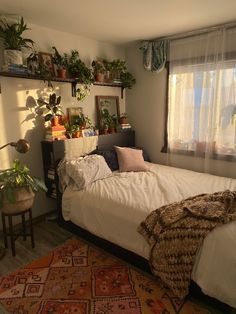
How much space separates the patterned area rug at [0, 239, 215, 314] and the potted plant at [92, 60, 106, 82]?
2260 millimetres

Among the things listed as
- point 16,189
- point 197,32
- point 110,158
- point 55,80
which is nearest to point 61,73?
point 55,80

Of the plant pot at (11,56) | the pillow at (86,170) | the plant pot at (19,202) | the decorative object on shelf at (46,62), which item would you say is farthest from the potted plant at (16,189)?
the decorative object on shelf at (46,62)

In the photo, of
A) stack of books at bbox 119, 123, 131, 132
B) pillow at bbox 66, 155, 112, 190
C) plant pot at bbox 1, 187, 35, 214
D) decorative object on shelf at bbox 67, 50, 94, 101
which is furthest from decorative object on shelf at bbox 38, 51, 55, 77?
plant pot at bbox 1, 187, 35, 214

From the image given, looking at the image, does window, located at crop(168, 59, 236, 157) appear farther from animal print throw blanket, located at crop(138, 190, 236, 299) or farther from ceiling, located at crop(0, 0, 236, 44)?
animal print throw blanket, located at crop(138, 190, 236, 299)

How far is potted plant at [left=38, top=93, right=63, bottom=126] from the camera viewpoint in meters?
2.82

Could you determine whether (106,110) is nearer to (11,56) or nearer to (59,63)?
(59,63)

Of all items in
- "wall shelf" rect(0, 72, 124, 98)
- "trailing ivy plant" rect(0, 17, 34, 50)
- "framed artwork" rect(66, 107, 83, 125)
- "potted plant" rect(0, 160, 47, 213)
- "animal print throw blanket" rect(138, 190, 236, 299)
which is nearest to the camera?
"animal print throw blanket" rect(138, 190, 236, 299)

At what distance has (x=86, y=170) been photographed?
2.62m

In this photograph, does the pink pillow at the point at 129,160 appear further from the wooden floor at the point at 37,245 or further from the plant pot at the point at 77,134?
the wooden floor at the point at 37,245

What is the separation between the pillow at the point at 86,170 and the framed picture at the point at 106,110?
2.53 feet

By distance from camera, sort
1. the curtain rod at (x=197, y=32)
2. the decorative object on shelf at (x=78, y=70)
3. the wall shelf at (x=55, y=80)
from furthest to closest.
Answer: the decorative object on shelf at (x=78, y=70)
the curtain rod at (x=197, y=32)
the wall shelf at (x=55, y=80)

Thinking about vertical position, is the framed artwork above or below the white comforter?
above

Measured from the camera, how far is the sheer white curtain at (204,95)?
9.32 ft

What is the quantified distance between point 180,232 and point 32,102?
2.15 meters
